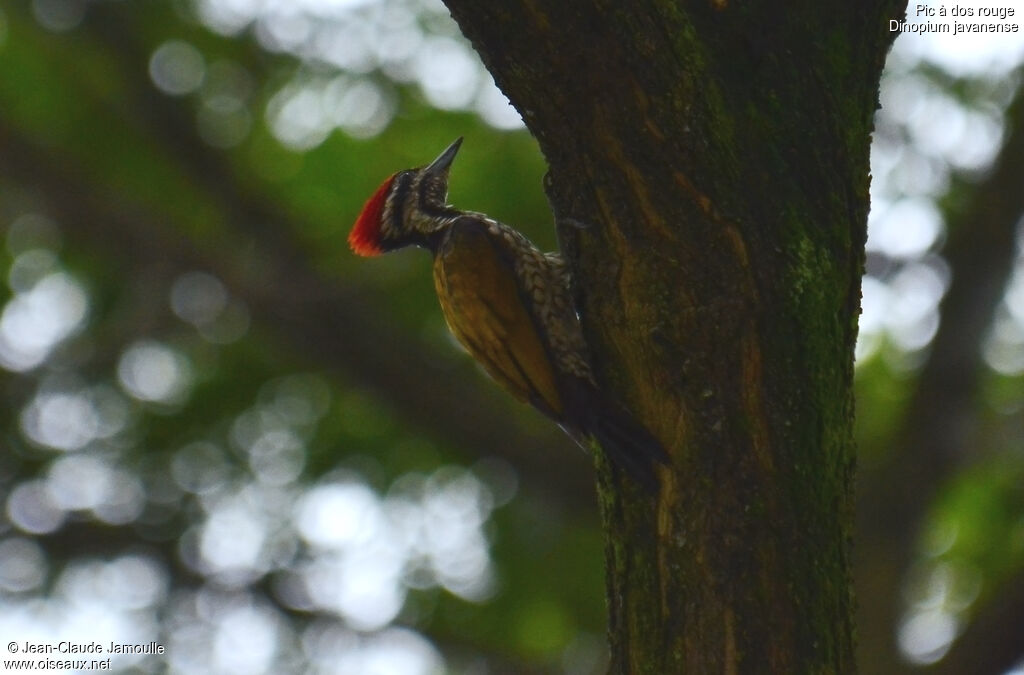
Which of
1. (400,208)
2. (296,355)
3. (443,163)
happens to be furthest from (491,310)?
(296,355)

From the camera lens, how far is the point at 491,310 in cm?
415

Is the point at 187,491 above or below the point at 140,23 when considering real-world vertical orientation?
below

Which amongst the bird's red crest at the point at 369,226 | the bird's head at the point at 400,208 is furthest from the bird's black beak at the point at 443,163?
the bird's red crest at the point at 369,226

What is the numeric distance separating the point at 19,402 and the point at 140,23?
3.26 metres

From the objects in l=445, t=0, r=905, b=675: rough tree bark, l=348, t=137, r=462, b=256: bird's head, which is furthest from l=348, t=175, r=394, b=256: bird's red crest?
l=445, t=0, r=905, b=675: rough tree bark

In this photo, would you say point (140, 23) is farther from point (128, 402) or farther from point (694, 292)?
point (694, 292)

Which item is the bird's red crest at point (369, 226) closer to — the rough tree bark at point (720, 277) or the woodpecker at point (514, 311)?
the woodpecker at point (514, 311)

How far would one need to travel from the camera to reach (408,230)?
4887 millimetres

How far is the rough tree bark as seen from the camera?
2.57 meters

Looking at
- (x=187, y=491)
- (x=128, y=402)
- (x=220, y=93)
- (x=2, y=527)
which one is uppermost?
(x=220, y=93)

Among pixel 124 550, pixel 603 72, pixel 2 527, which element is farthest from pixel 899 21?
pixel 2 527

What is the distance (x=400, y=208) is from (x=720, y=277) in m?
2.55

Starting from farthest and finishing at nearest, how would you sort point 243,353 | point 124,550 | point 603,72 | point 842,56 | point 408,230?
point 243,353
point 124,550
point 408,230
point 842,56
point 603,72

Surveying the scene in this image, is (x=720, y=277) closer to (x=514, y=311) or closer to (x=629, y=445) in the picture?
(x=629, y=445)
